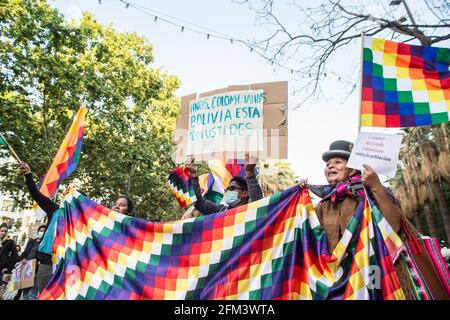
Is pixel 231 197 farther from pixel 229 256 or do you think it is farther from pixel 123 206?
pixel 123 206

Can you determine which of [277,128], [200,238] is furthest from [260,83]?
[200,238]

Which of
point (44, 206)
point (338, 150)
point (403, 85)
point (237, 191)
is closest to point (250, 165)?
point (237, 191)

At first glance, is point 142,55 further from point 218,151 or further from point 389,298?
point 389,298

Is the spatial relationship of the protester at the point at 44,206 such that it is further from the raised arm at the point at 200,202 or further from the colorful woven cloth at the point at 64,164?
the raised arm at the point at 200,202

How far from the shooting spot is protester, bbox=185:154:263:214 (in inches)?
141

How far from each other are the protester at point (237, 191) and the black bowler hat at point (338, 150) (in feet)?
2.47

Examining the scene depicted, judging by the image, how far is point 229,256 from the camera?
292cm

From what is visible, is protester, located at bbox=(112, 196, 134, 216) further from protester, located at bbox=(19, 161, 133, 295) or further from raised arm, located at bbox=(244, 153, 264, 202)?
raised arm, located at bbox=(244, 153, 264, 202)

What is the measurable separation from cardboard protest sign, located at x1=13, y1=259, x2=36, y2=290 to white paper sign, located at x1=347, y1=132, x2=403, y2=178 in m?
4.64

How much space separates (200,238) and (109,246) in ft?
3.10

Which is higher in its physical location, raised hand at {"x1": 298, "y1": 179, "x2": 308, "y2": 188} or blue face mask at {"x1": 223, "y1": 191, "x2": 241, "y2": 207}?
raised hand at {"x1": 298, "y1": 179, "x2": 308, "y2": 188}

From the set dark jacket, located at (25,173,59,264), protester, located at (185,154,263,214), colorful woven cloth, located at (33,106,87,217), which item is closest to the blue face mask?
protester, located at (185,154,263,214)

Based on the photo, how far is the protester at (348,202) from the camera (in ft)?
7.92

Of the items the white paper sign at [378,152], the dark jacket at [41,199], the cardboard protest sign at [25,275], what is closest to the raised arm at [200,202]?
the dark jacket at [41,199]
